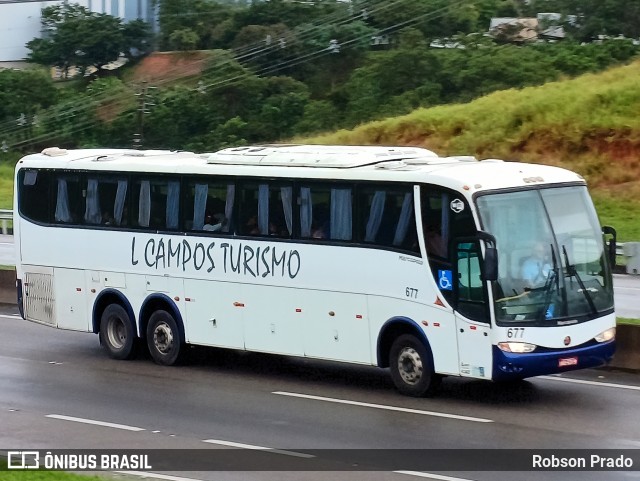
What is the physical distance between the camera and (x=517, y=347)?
14.4m

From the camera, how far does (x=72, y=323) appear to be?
64.7 feet

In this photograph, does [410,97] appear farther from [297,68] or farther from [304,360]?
[304,360]

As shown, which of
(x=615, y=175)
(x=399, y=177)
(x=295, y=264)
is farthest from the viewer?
(x=615, y=175)

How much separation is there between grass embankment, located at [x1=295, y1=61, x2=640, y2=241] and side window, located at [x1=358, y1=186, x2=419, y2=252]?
3229 cm

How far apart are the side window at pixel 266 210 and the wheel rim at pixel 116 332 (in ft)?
9.66

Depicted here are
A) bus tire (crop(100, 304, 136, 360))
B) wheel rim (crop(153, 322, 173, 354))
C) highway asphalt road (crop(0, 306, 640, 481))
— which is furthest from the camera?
bus tire (crop(100, 304, 136, 360))

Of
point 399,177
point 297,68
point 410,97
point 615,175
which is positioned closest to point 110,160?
point 399,177

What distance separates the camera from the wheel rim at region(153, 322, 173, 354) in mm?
18469

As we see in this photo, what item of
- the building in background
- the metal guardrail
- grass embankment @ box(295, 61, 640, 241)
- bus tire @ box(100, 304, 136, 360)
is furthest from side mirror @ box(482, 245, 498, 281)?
the building in background

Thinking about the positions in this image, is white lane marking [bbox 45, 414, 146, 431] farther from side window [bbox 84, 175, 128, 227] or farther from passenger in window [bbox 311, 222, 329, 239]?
side window [bbox 84, 175, 128, 227]

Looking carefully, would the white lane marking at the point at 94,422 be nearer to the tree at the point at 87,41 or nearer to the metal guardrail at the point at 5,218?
the metal guardrail at the point at 5,218

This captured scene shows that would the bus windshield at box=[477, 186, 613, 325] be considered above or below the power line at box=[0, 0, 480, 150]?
below

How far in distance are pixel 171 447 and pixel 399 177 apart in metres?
4.79

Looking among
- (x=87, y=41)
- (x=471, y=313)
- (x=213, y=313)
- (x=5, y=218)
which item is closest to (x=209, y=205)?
(x=213, y=313)
